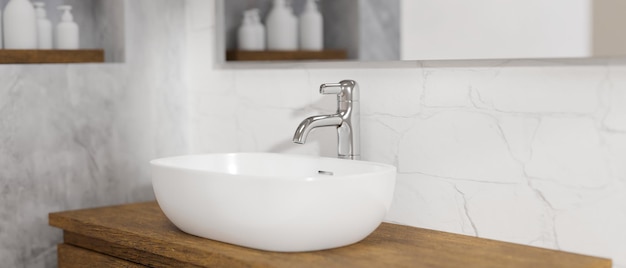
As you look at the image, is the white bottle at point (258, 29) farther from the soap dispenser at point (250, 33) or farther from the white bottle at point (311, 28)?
the white bottle at point (311, 28)

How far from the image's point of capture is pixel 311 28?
1876 mm

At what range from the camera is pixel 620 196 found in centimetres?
139

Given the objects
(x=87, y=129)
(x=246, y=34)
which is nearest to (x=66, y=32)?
(x=87, y=129)

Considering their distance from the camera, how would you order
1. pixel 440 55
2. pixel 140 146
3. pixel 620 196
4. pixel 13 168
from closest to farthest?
pixel 620 196
pixel 440 55
pixel 13 168
pixel 140 146

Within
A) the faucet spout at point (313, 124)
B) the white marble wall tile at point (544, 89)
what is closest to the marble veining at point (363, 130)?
the white marble wall tile at point (544, 89)

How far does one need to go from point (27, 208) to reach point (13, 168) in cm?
11

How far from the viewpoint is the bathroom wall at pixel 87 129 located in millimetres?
1924

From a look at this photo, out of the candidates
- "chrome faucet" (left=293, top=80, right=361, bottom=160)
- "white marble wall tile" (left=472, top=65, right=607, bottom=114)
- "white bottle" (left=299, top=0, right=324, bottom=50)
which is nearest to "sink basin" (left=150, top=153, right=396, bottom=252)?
"chrome faucet" (left=293, top=80, right=361, bottom=160)

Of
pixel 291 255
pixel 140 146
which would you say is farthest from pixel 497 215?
pixel 140 146

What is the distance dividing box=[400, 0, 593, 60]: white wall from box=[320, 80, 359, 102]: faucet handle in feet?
0.43

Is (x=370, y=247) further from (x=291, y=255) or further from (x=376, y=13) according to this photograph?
(x=376, y=13)

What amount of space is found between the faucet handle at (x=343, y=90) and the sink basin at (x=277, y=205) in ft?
0.59

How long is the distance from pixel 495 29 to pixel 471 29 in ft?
0.17

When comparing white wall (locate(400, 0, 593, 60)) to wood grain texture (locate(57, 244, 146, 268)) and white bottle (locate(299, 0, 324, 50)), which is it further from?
wood grain texture (locate(57, 244, 146, 268))
